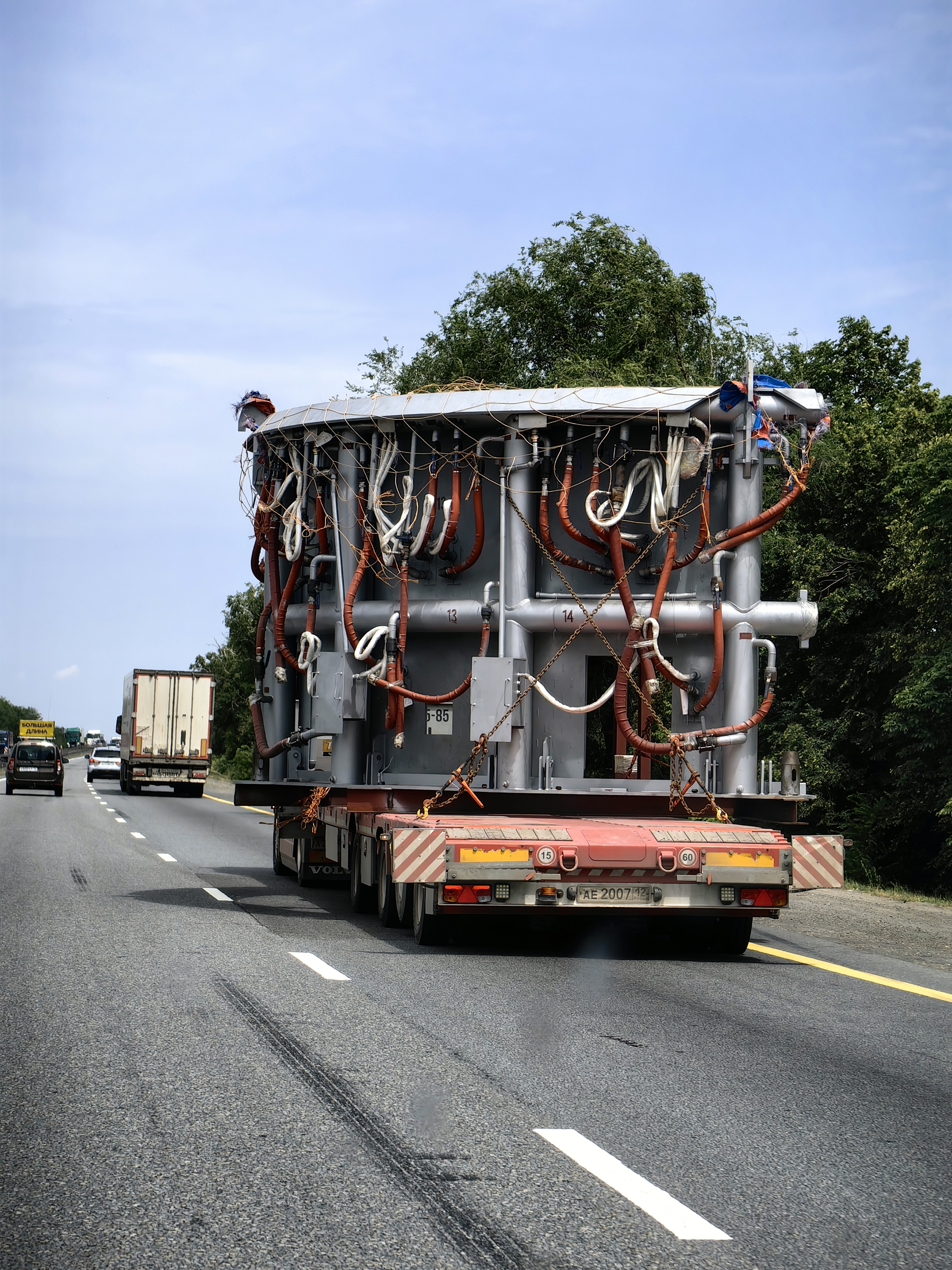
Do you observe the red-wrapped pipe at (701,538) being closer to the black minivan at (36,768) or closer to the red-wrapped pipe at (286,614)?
the red-wrapped pipe at (286,614)

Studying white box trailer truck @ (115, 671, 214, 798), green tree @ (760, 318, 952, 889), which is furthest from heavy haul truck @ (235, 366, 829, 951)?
white box trailer truck @ (115, 671, 214, 798)

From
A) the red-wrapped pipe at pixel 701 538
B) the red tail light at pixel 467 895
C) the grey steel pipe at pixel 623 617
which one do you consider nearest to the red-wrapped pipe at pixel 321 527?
the grey steel pipe at pixel 623 617

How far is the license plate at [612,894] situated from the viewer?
36.2ft

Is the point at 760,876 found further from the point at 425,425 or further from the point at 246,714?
the point at 246,714

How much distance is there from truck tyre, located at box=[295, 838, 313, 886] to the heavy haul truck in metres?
2.48

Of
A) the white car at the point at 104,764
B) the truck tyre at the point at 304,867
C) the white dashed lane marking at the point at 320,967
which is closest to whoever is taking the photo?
the white dashed lane marking at the point at 320,967

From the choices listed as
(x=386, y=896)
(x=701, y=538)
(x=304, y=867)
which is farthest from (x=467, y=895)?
(x=304, y=867)

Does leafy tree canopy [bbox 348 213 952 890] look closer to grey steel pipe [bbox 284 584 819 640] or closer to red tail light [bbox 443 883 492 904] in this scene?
grey steel pipe [bbox 284 584 819 640]

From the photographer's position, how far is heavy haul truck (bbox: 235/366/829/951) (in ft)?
43.7

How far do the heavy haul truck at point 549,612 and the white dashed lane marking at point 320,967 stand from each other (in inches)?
59.3

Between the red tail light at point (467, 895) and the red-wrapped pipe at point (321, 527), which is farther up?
the red-wrapped pipe at point (321, 527)

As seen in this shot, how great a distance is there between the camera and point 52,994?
9.17 m

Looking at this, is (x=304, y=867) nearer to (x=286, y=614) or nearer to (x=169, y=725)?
(x=286, y=614)

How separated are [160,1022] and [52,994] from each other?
1237 millimetres
